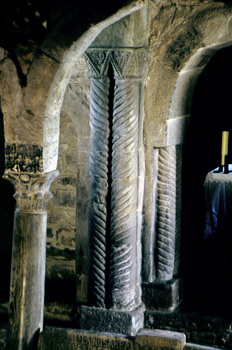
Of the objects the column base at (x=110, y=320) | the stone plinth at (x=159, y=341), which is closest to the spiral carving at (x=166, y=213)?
the column base at (x=110, y=320)

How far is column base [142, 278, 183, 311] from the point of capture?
6.55m

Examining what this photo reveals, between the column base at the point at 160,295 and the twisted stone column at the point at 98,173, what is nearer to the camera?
the twisted stone column at the point at 98,173

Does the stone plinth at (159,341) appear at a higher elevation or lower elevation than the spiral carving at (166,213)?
lower

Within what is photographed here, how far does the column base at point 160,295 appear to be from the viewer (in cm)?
655

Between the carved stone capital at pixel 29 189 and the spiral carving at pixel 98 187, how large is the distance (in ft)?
2.87

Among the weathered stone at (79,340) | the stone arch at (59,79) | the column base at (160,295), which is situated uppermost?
the stone arch at (59,79)

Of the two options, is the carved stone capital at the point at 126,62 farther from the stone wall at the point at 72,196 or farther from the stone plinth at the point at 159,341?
the stone plinth at the point at 159,341

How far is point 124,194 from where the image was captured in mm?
6191

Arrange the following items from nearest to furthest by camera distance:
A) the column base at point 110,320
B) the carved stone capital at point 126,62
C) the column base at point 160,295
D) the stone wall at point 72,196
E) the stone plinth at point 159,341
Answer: the stone plinth at point 159,341 < the carved stone capital at point 126,62 < the column base at point 110,320 < the column base at point 160,295 < the stone wall at point 72,196

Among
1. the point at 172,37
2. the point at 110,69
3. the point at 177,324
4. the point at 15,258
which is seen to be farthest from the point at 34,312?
the point at 172,37

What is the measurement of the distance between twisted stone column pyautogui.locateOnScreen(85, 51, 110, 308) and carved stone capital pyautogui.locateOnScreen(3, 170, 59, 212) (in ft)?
2.88

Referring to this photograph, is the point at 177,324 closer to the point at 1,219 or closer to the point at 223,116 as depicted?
the point at 223,116

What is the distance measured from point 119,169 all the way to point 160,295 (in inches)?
50.9

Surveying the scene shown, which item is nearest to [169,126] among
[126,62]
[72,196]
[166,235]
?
[126,62]
